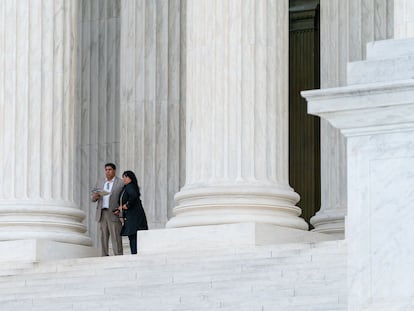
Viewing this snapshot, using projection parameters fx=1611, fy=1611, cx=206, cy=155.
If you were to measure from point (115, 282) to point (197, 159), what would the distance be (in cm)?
858

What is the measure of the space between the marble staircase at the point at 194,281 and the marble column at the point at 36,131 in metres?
4.19

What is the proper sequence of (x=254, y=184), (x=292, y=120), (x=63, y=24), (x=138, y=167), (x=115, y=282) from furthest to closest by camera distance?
1. (x=292, y=120)
2. (x=138, y=167)
3. (x=63, y=24)
4. (x=254, y=184)
5. (x=115, y=282)

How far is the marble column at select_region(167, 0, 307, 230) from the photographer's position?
64.1 meters

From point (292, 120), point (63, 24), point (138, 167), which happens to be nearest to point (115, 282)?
point (63, 24)

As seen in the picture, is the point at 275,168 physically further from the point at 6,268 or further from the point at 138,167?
the point at 138,167

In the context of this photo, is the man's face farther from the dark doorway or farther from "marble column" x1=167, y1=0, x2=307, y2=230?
the dark doorway

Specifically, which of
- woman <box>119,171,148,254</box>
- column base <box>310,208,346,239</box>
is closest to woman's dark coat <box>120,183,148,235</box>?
woman <box>119,171,148,254</box>

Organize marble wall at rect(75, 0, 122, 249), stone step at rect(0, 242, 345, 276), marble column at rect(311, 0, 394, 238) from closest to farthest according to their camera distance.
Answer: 1. stone step at rect(0, 242, 345, 276)
2. marble column at rect(311, 0, 394, 238)
3. marble wall at rect(75, 0, 122, 249)

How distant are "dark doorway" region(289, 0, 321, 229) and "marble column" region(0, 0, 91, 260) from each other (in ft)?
110

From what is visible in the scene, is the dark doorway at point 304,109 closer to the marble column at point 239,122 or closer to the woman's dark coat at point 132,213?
the woman's dark coat at point 132,213

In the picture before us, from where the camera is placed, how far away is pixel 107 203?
230 ft

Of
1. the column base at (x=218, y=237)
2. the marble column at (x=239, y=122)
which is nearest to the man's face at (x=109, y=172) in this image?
the marble column at (x=239, y=122)

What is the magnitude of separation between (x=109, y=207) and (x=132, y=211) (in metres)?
1.85

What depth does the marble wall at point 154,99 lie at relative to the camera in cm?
8031
